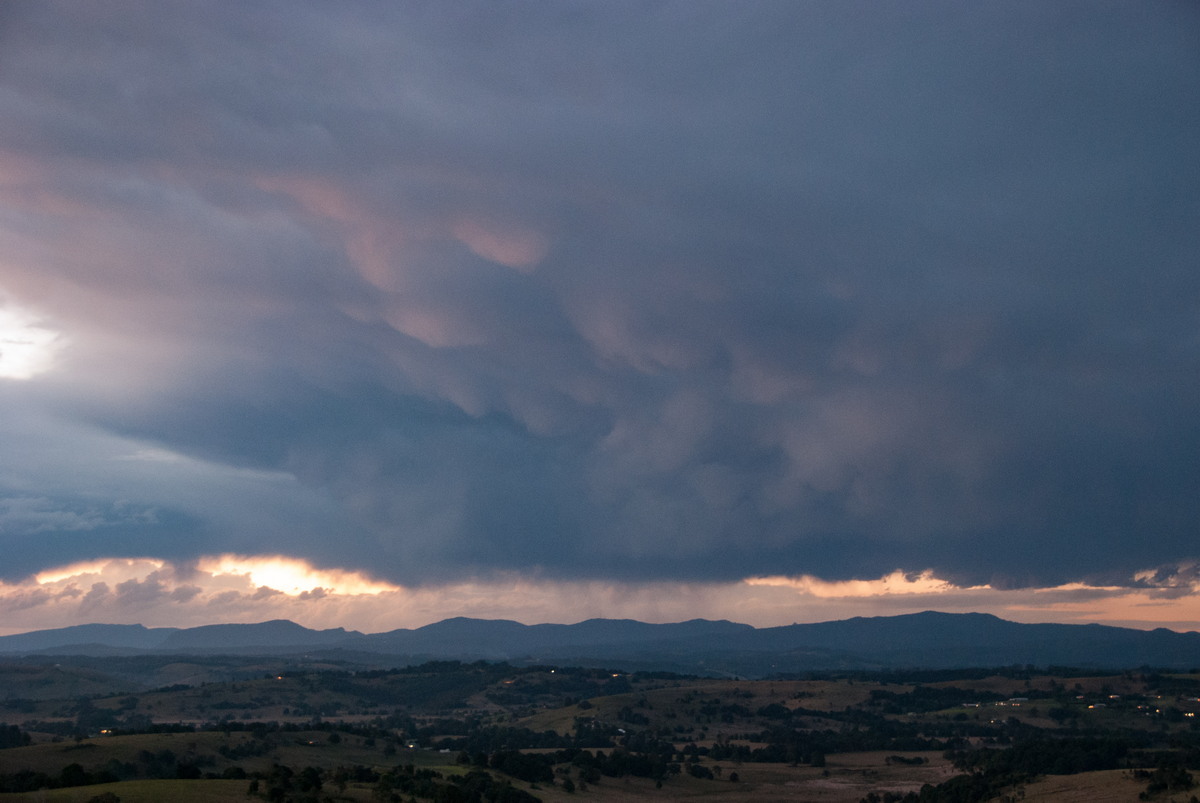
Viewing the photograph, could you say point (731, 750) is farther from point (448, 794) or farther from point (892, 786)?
point (448, 794)

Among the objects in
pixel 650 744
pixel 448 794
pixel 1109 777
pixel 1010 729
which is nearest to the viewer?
pixel 448 794

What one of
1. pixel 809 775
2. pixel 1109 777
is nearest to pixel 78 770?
pixel 1109 777

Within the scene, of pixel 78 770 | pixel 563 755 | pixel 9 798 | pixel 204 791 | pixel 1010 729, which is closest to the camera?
pixel 9 798

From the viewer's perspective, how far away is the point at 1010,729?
191000mm

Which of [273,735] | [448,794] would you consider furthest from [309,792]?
[273,735]

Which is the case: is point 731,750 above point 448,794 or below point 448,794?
below

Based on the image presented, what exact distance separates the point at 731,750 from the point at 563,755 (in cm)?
4480

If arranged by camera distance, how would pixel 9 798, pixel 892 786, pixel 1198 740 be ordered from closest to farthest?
1. pixel 9 798
2. pixel 892 786
3. pixel 1198 740

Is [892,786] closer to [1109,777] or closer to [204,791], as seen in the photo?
[1109,777]

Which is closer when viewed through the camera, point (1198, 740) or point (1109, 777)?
point (1109, 777)

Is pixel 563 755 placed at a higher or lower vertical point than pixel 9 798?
→ lower

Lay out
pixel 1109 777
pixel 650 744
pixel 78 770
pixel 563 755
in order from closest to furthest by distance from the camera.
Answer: pixel 78 770 < pixel 1109 777 < pixel 563 755 < pixel 650 744

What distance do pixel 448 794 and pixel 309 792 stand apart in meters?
14.5

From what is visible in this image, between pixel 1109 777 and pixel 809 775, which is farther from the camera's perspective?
pixel 809 775
